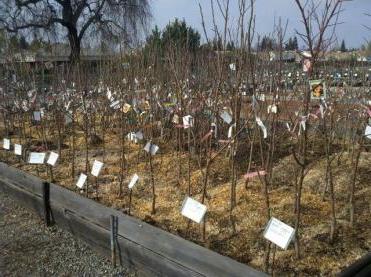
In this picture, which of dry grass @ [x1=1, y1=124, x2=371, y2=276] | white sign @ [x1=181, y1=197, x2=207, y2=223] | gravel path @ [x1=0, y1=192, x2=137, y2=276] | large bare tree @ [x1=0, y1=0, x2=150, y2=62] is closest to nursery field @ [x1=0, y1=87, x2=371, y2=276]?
dry grass @ [x1=1, y1=124, x2=371, y2=276]

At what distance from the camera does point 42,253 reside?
325 centimetres

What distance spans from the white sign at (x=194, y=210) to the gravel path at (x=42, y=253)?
0.56 m

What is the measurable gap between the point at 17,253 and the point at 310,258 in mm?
1991

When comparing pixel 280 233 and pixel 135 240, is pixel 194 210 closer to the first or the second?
pixel 135 240

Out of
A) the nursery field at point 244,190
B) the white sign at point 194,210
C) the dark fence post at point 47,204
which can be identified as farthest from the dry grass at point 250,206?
the dark fence post at point 47,204

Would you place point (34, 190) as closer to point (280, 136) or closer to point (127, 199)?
point (127, 199)

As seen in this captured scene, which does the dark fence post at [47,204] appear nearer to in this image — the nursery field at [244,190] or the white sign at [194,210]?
the nursery field at [244,190]

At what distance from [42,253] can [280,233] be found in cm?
178

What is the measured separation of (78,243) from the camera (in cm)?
341

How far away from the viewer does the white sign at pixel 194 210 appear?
269cm

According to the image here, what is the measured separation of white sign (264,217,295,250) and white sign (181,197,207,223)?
1.48ft

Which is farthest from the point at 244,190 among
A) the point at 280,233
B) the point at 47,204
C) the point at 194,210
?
the point at 47,204

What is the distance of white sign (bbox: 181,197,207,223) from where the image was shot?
269 cm

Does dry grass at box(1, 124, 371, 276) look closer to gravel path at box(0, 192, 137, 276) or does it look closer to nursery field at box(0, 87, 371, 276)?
nursery field at box(0, 87, 371, 276)
